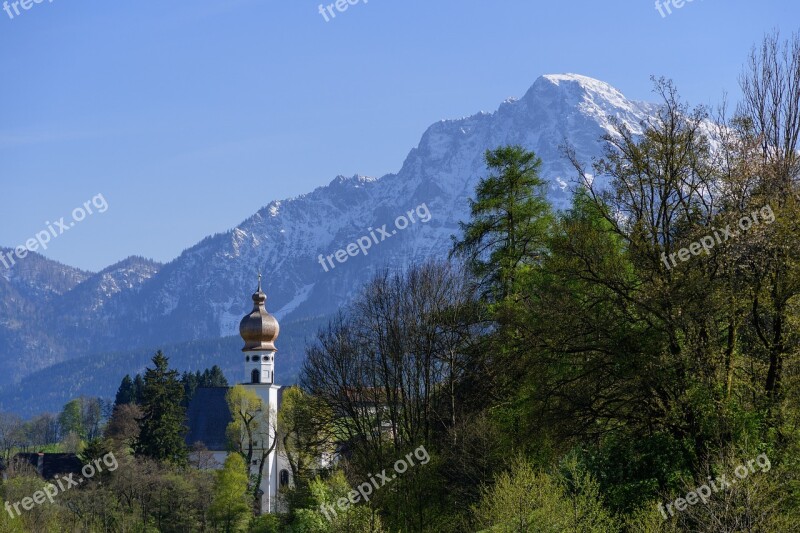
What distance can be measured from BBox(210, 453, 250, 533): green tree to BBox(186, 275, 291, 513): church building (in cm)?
1293

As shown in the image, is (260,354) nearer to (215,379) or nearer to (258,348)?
(258,348)

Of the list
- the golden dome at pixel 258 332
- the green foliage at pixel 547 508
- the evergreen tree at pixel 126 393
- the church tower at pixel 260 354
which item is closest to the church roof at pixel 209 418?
the church tower at pixel 260 354

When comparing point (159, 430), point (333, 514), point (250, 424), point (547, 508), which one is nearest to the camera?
point (547, 508)

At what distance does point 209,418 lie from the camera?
132750mm

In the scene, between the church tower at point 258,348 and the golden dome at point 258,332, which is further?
the golden dome at point 258,332

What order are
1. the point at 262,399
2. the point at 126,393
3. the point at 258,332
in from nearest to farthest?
the point at 262,399 → the point at 258,332 → the point at 126,393

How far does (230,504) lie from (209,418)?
5857 cm

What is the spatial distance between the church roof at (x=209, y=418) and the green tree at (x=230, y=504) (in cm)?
5215

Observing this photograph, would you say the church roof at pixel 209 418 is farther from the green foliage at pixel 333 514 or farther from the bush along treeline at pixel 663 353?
the bush along treeline at pixel 663 353

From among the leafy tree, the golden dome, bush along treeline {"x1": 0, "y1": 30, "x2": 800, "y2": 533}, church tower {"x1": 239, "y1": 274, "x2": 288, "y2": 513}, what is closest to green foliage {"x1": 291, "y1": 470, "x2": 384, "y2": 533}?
bush along treeline {"x1": 0, "y1": 30, "x2": 800, "y2": 533}

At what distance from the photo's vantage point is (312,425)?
4862 centimetres

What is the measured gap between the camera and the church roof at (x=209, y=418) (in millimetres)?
130375

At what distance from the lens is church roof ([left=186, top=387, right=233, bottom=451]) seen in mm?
130375

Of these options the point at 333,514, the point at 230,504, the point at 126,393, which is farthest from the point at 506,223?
the point at 126,393
